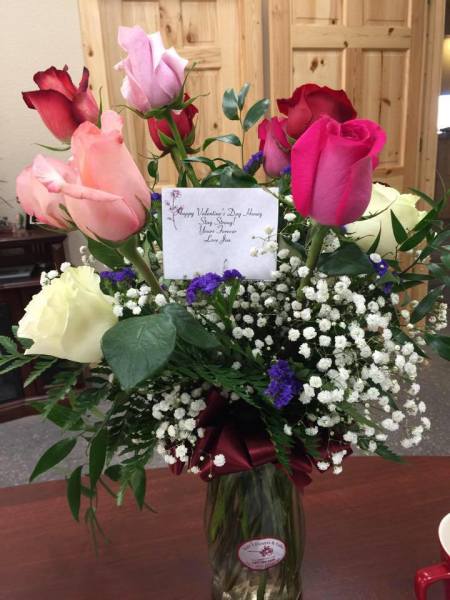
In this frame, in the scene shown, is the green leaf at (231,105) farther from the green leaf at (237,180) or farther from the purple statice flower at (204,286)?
the purple statice flower at (204,286)

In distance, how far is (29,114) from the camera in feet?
8.32

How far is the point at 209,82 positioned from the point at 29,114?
85 cm

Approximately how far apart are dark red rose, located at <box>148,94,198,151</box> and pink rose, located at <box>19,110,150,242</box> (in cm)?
17

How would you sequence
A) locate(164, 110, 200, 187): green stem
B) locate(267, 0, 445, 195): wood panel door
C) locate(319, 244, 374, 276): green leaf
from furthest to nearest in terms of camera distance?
locate(267, 0, 445, 195): wood panel door, locate(164, 110, 200, 187): green stem, locate(319, 244, 374, 276): green leaf

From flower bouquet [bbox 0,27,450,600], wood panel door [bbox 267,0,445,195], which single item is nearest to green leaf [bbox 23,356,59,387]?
flower bouquet [bbox 0,27,450,600]

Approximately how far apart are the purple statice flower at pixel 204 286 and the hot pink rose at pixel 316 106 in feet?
0.63

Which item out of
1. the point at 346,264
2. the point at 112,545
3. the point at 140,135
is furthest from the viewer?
the point at 140,135

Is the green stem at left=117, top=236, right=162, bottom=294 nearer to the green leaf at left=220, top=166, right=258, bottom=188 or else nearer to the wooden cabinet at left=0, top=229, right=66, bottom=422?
the green leaf at left=220, top=166, right=258, bottom=188

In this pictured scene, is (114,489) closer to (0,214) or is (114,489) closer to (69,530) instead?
(69,530)

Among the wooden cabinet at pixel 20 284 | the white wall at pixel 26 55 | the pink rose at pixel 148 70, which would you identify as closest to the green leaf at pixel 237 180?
the pink rose at pixel 148 70

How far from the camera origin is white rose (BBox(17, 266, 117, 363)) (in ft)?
1.47

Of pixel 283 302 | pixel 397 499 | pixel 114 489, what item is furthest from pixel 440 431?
pixel 283 302

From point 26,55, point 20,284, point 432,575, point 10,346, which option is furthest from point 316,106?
point 26,55

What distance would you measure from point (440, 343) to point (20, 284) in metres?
2.14
